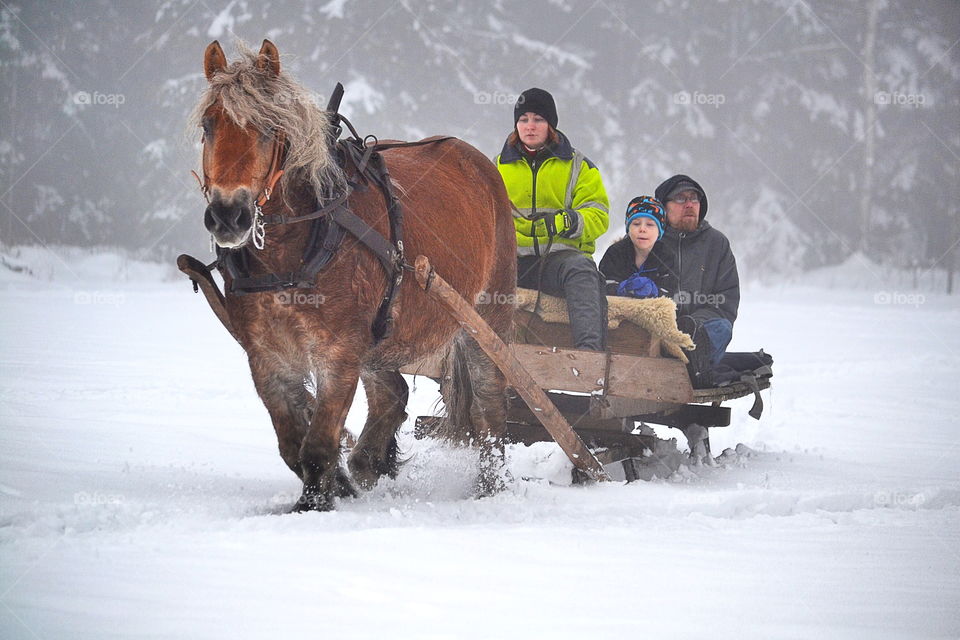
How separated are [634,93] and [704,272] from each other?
25749 millimetres

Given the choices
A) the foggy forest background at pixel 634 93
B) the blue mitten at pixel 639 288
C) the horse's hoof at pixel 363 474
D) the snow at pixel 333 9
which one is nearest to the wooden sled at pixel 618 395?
the blue mitten at pixel 639 288

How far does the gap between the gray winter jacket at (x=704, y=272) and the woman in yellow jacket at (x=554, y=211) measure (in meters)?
0.67

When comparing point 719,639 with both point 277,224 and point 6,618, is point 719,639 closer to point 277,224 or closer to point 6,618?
point 6,618

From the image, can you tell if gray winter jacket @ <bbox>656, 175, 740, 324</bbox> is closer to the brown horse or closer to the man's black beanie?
the man's black beanie

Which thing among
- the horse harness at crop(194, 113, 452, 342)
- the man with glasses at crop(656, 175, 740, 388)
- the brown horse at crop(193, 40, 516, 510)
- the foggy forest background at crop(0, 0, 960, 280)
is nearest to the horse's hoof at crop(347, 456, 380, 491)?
the brown horse at crop(193, 40, 516, 510)

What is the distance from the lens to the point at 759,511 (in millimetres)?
4508

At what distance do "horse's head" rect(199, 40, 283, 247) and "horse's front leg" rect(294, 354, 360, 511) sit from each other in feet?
2.22

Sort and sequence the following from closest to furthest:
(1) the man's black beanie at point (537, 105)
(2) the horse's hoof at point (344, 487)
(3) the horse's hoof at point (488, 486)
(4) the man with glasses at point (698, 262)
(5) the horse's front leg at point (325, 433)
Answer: (5) the horse's front leg at point (325, 433)
(2) the horse's hoof at point (344, 487)
(3) the horse's hoof at point (488, 486)
(1) the man's black beanie at point (537, 105)
(4) the man with glasses at point (698, 262)

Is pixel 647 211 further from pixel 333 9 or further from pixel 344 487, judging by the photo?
pixel 333 9

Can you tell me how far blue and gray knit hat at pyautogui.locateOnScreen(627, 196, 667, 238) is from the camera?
239 inches

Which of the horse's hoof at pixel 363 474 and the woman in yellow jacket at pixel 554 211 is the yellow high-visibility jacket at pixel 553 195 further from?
the horse's hoof at pixel 363 474

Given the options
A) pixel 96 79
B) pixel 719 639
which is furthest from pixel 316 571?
pixel 96 79

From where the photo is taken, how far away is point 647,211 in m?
6.07

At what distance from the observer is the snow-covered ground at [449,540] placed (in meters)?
2.77
